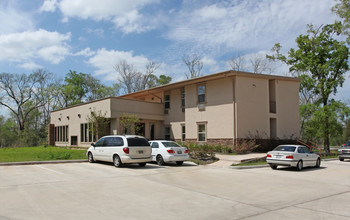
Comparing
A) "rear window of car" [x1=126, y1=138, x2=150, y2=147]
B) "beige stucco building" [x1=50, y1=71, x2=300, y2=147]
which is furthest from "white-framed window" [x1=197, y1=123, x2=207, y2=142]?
"rear window of car" [x1=126, y1=138, x2=150, y2=147]

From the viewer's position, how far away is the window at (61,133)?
3514 centimetres

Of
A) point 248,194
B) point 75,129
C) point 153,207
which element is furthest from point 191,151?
point 75,129

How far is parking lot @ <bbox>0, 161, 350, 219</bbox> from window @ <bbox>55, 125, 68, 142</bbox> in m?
23.0

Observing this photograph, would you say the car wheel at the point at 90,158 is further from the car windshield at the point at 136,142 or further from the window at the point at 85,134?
the window at the point at 85,134

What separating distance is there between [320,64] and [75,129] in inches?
1103

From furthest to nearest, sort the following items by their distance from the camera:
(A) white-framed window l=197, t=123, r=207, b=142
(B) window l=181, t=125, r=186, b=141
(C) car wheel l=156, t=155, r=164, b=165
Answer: (B) window l=181, t=125, r=186, b=141 → (A) white-framed window l=197, t=123, r=207, b=142 → (C) car wheel l=156, t=155, r=164, b=165

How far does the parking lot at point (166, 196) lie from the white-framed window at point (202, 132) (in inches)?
484

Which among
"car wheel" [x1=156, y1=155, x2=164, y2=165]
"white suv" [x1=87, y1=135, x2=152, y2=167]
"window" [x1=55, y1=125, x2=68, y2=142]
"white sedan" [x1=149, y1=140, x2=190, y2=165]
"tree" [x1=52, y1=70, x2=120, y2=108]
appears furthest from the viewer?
"tree" [x1=52, y1=70, x2=120, y2=108]

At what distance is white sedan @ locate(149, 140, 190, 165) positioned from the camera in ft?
55.8

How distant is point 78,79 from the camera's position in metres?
61.7

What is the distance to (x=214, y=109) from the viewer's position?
25.2 meters

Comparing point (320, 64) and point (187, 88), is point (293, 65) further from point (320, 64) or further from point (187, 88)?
point (187, 88)

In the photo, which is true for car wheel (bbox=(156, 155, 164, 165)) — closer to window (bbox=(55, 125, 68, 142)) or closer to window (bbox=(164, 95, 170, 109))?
window (bbox=(164, 95, 170, 109))

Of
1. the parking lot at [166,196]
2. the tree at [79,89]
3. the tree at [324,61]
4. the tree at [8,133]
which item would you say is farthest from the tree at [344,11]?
the tree at [8,133]
